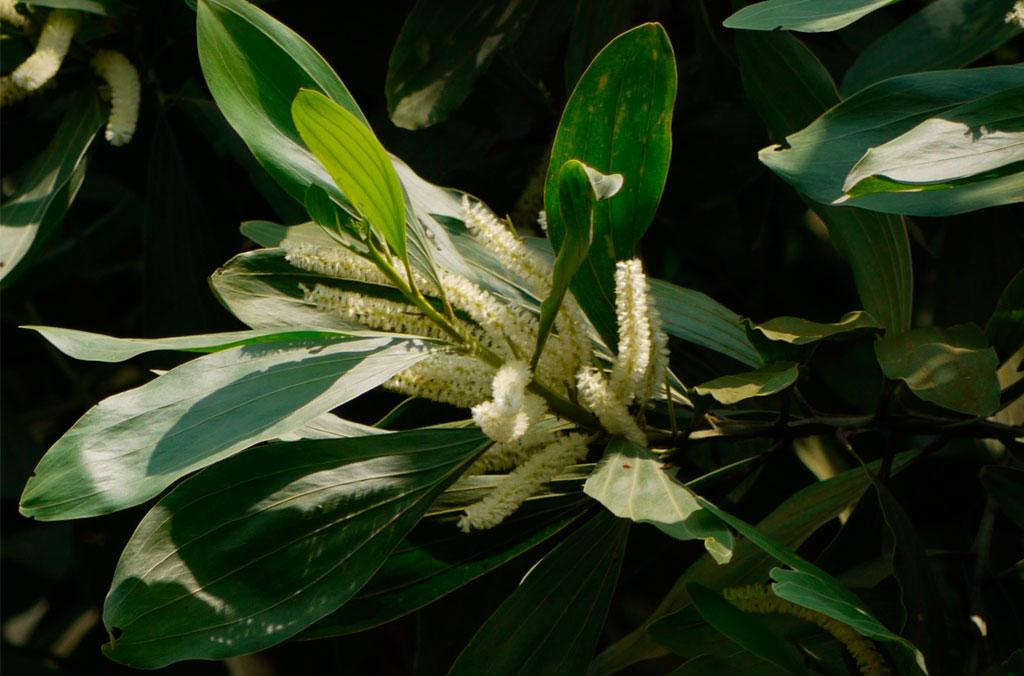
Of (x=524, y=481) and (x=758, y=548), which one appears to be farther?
(x=758, y=548)

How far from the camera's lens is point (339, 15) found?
48.5 inches

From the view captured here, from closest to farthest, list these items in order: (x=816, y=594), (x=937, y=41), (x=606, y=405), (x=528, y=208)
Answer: (x=816, y=594) < (x=606, y=405) < (x=937, y=41) < (x=528, y=208)

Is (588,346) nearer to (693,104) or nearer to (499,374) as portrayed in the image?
(499,374)

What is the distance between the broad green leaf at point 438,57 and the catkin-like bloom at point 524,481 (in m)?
0.50

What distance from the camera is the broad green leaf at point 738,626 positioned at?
2.00 ft

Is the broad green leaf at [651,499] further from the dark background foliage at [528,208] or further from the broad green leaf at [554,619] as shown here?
the dark background foliage at [528,208]

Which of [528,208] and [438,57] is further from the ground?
[438,57]

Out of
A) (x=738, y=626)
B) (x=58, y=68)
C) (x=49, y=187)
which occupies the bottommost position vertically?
(x=738, y=626)

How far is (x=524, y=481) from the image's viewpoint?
0.66 m

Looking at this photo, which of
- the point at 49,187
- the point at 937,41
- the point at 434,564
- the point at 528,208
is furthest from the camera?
the point at 528,208

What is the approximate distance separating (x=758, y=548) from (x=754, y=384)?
0.21 m

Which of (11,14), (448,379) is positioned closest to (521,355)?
(448,379)

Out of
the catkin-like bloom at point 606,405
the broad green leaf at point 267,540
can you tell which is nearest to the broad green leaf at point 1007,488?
the catkin-like bloom at point 606,405

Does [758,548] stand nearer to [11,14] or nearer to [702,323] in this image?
[702,323]
